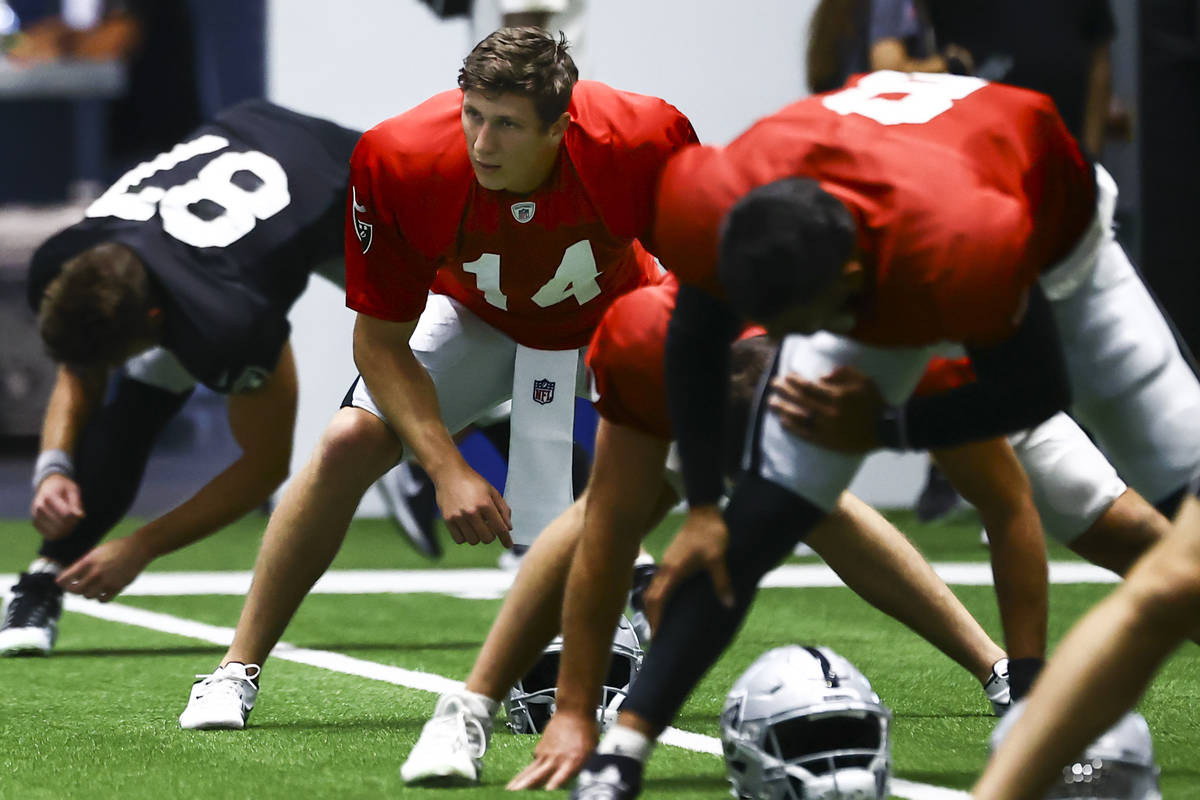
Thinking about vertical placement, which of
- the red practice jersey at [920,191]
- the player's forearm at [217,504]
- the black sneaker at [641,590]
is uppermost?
the red practice jersey at [920,191]

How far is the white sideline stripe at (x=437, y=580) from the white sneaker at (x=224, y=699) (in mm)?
2006

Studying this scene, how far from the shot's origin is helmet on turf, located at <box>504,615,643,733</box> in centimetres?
324

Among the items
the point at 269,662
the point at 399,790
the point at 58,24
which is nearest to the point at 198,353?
the point at 269,662

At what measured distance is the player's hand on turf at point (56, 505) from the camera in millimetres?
4156

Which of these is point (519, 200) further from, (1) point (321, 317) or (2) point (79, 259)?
(1) point (321, 317)

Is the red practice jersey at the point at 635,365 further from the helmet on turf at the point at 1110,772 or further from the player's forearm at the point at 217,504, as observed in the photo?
→ the player's forearm at the point at 217,504

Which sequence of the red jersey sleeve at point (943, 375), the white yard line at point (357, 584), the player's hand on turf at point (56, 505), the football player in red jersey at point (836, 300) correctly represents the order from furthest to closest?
the white yard line at point (357, 584), the player's hand on turf at point (56, 505), the red jersey sleeve at point (943, 375), the football player in red jersey at point (836, 300)

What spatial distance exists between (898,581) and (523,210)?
0.94 metres

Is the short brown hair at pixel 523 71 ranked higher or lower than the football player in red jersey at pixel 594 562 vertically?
higher

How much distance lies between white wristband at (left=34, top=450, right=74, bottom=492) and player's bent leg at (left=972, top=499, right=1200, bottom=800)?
2861mm

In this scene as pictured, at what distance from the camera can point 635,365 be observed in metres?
2.65

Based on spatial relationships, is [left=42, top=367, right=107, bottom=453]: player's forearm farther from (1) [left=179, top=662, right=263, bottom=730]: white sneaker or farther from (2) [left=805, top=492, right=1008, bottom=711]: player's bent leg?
(2) [left=805, top=492, right=1008, bottom=711]: player's bent leg

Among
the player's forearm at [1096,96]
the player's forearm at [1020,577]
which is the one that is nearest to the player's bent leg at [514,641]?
the player's forearm at [1020,577]

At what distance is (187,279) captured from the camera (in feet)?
13.1
